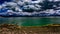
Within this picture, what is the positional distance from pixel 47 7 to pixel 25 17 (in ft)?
1.77

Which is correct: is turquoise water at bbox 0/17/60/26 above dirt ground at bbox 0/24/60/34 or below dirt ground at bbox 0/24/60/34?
above

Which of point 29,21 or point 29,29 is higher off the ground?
point 29,21

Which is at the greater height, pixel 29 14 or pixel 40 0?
pixel 40 0

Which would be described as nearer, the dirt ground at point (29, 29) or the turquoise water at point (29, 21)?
the dirt ground at point (29, 29)

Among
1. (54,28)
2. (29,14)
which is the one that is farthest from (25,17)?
(54,28)

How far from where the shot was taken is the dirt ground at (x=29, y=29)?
3532 millimetres

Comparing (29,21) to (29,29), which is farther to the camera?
(29,21)

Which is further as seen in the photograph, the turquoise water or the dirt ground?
the turquoise water

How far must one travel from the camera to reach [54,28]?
11.9 ft

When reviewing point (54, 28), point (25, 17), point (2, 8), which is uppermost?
point (2, 8)

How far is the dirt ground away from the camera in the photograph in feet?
11.6

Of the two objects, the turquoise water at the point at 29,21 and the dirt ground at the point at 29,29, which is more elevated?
the turquoise water at the point at 29,21

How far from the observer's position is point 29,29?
3562mm

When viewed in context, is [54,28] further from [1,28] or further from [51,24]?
[1,28]
